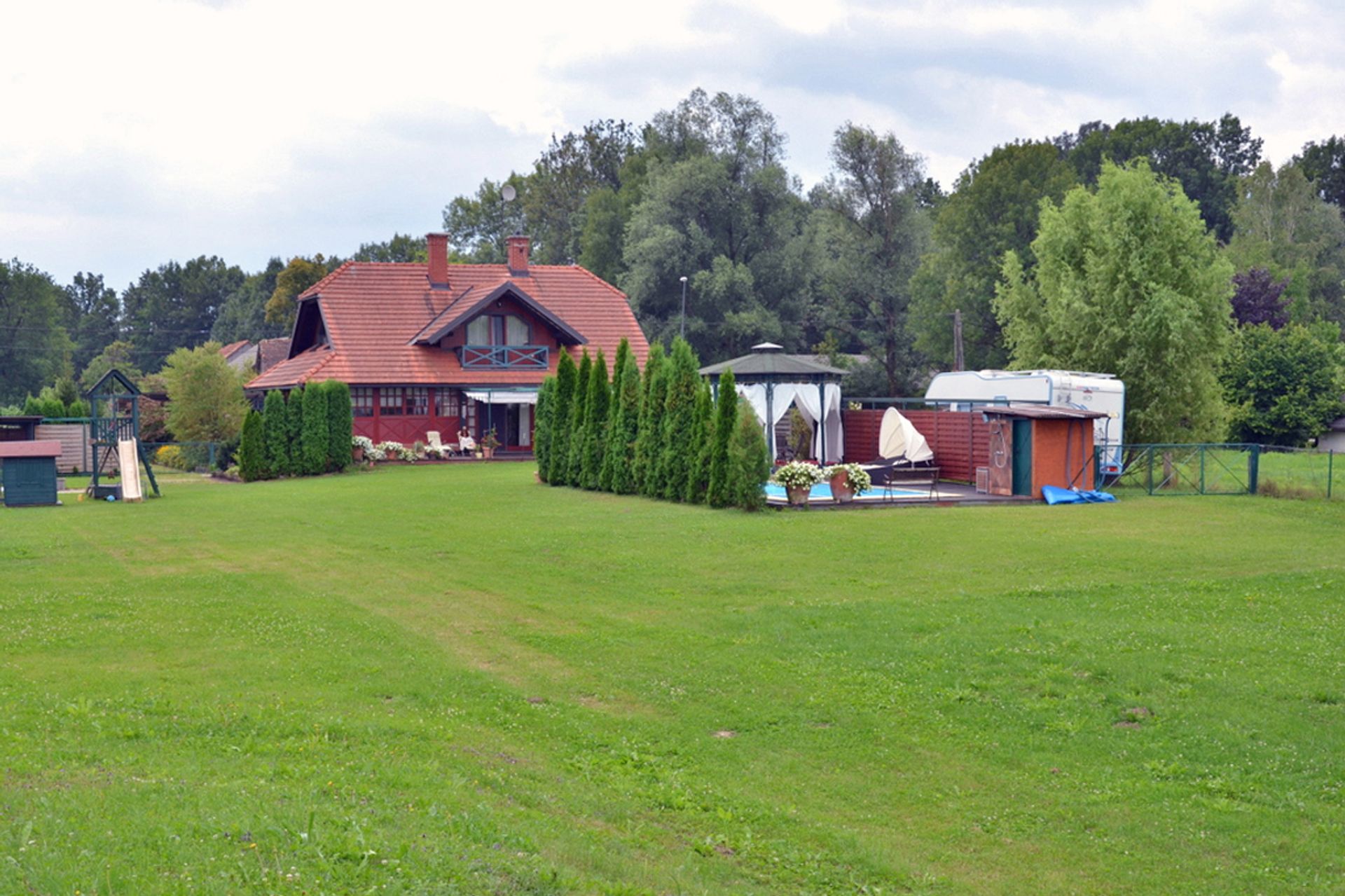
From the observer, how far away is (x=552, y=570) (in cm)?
1555

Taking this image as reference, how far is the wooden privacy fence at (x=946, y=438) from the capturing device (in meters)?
28.3

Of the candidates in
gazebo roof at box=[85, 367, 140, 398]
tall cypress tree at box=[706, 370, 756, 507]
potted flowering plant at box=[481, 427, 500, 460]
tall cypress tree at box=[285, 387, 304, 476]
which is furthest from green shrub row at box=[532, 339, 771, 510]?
gazebo roof at box=[85, 367, 140, 398]

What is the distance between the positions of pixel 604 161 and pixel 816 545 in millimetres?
67267

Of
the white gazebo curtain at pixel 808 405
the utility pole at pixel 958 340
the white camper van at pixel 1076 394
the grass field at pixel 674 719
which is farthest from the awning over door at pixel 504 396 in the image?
the grass field at pixel 674 719

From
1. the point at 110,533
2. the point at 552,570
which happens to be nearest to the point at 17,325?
the point at 110,533

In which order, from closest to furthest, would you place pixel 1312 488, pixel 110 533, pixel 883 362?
pixel 110 533 → pixel 1312 488 → pixel 883 362

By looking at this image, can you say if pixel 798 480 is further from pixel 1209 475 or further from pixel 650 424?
pixel 1209 475

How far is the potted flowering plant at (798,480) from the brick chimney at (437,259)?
24.3 meters

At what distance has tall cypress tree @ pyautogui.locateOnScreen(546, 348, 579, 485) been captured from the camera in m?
28.0

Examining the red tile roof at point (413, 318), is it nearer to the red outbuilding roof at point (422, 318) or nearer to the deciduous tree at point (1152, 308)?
the red outbuilding roof at point (422, 318)

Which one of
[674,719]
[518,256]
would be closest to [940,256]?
[518,256]

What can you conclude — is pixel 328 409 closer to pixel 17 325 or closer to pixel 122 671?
pixel 122 671

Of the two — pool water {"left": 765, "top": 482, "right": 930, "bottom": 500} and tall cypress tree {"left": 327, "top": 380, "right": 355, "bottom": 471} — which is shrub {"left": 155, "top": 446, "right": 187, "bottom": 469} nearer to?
tall cypress tree {"left": 327, "top": 380, "right": 355, "bottom": 471}

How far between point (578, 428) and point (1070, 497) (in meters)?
10.8
